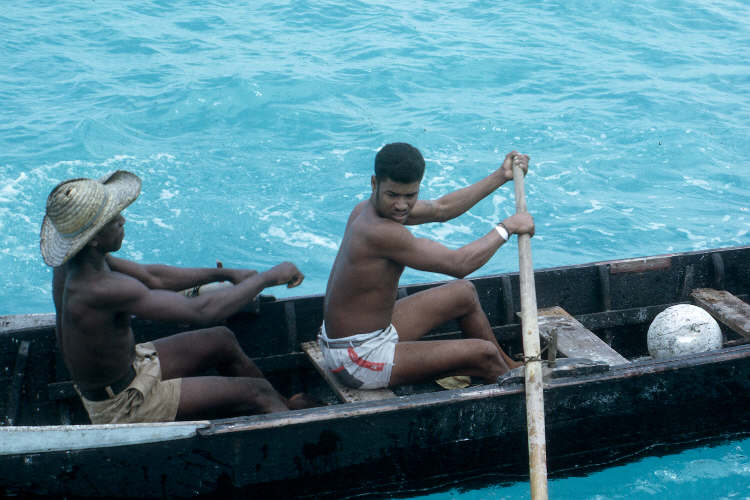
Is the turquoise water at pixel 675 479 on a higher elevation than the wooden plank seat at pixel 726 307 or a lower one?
lower

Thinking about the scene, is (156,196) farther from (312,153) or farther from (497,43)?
(497,43)

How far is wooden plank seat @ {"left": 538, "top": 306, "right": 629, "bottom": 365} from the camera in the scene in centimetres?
560

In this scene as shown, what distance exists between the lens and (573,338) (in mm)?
5855

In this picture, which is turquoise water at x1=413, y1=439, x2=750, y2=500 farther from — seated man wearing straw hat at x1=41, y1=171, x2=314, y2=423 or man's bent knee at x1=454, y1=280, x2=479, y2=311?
seated man wearing straw hat at x1=41, y1=171, x2=314, y2=423

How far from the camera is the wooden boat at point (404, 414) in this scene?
170 inches

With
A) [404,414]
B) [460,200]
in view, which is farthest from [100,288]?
[460,200]

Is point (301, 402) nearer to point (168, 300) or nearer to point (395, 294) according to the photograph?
point (395, 294)

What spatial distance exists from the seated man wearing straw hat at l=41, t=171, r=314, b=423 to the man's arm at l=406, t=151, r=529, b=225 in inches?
40.5

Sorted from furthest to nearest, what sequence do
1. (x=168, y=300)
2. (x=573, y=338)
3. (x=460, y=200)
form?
(x=573, y=338)
(x=460, y=200)
(x=168, y=300)

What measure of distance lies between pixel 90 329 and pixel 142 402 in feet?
2.05

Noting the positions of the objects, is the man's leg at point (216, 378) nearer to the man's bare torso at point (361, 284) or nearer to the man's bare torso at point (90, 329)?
the man's bare torso at point (90, 329)

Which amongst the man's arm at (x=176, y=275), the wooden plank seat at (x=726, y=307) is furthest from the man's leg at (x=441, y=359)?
the wooden plank seat at (x=726, y=307)

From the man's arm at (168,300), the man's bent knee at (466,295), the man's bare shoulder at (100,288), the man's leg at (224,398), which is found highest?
the man's bare shoulder at (100,288)

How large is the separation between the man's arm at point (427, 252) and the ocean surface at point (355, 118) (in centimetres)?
497
